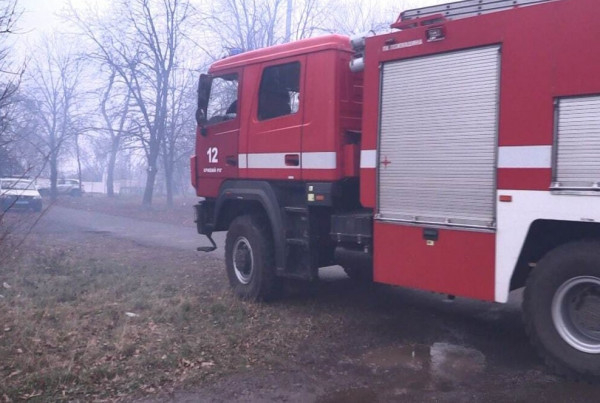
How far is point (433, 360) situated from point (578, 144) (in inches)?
96.3

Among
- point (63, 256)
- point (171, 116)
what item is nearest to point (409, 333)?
point (63, 256)

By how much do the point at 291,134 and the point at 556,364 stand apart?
4275 mm

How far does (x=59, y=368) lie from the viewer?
5.84 meters

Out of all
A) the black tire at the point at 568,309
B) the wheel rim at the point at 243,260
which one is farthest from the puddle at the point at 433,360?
the wheel rim at the point at 243,260

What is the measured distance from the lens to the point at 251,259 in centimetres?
907

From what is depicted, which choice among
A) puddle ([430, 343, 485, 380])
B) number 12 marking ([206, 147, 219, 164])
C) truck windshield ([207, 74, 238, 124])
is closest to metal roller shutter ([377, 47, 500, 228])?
puddle ([430, 343, 485, 380])

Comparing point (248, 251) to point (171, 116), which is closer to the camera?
point (248, 251)

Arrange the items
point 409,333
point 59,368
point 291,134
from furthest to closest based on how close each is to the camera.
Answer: point 291,134, point 409,333, point 59,368

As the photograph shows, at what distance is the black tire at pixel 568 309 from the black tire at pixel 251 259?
3.90 m

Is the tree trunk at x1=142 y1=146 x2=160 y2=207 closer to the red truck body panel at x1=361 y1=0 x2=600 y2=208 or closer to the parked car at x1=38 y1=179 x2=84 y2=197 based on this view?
the parked car at x1=38 y1=179 x2=84 y2=197

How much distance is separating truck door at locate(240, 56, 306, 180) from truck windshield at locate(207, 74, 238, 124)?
597 millimetres

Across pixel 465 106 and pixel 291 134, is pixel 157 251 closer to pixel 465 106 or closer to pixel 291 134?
pixel 291 134

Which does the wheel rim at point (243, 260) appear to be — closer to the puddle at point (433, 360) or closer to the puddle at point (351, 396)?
the puddle at point (433, 360)

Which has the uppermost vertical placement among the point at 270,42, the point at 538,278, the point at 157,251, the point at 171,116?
the point at 270,42
